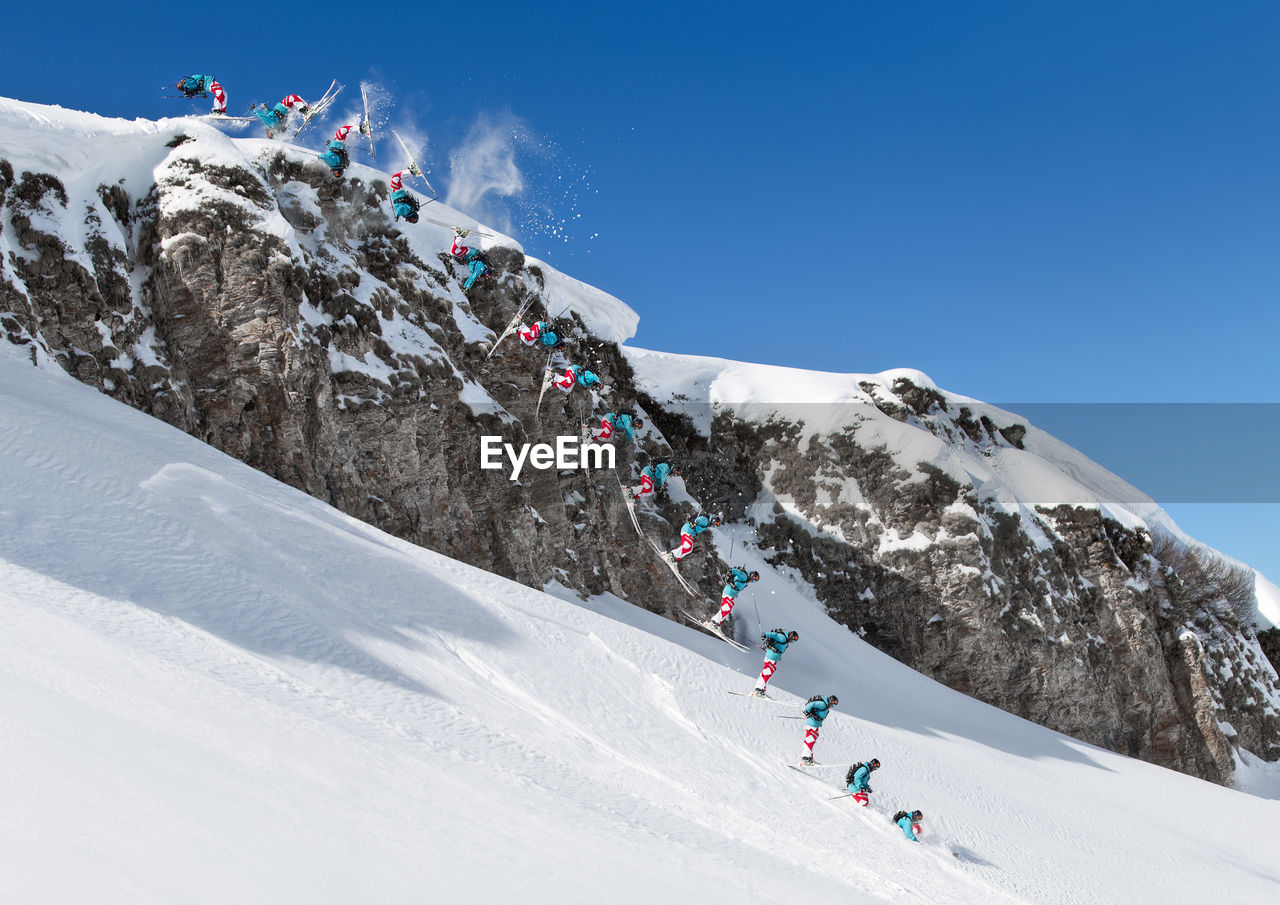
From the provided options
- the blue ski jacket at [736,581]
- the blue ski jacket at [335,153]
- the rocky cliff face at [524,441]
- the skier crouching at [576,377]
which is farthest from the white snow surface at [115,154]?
the blue ski jacket at [736,581]

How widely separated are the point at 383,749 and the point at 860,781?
338 inches

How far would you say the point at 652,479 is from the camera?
104 feet

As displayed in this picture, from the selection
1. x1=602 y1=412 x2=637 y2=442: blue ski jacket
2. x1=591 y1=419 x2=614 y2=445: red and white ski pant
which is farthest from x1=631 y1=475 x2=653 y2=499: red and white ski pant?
x1=602 y1=412 x2=637 y2=442: blue ski jacket

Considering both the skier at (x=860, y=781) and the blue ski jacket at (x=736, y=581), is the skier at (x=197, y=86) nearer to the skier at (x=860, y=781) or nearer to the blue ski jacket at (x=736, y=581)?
Result: the blue ski jacket at (x=736, y=581)

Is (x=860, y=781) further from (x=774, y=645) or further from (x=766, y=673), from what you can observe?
(x=774, y=645)

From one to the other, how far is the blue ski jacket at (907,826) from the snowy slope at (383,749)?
227 millimetres

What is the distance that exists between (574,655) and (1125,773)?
66.7 ft

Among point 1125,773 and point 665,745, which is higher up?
point 1125,773

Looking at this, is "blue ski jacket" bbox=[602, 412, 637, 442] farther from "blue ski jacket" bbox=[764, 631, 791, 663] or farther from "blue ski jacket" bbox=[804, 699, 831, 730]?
"blue ski jacket" bbox=[804, 699, 831, 730]

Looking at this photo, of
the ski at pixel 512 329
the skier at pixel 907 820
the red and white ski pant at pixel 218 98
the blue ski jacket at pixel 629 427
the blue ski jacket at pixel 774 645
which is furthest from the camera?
the blue ski jacket at pixel 629 427

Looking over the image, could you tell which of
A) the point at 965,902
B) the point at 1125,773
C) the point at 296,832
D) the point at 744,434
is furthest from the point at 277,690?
the point at 744,434

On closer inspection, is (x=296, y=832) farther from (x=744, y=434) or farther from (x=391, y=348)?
(x=744, y=434)

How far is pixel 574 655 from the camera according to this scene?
17.2 metres

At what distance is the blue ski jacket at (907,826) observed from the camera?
14633 millimetres
